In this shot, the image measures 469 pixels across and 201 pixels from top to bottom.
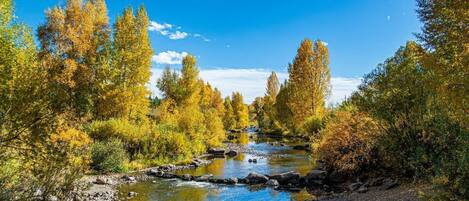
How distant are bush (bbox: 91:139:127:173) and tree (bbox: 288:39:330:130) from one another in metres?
29.9

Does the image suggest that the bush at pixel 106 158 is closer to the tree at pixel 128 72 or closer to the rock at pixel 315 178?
the tree at pixel 128 72

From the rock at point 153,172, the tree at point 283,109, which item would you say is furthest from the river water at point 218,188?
the tree at point 283,109

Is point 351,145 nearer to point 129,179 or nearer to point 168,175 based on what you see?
point 168,175

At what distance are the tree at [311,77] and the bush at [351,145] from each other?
28957 millimetres

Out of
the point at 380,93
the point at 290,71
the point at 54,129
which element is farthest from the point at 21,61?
the point at 290,71

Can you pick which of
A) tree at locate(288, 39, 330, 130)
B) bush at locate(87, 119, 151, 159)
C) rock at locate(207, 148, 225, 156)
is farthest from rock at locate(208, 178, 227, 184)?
tree at locate(288, 39, 330, 130)

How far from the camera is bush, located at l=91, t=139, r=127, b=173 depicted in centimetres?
2402

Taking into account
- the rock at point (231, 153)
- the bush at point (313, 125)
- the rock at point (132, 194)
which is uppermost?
the bush at point (313, 125)

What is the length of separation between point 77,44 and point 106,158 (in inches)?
524

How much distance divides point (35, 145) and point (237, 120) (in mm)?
79853

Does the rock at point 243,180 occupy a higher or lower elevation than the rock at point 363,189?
lower

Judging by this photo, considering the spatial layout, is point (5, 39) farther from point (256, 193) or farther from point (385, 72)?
point (385, 72)

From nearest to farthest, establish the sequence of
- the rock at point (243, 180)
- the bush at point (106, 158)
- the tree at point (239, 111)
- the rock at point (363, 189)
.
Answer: the rock at point (363, 189)
the rock at point (243, 180)
the bush at point (106, 158)
the tree at point (239, 111)

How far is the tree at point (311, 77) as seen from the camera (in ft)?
163
